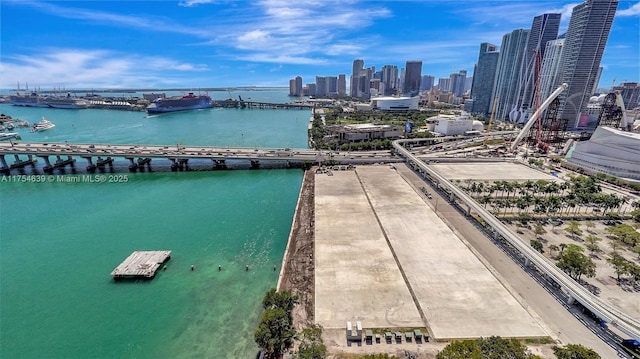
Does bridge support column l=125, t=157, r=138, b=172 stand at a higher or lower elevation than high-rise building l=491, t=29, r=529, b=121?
lower

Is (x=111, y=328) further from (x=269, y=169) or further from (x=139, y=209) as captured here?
(x=269, y=169)

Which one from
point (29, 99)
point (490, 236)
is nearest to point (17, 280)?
point (490, 236)

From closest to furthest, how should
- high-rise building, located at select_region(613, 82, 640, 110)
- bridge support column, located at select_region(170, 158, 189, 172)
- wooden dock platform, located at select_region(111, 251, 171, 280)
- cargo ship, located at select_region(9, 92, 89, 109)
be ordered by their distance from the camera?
wooden dock platform, located at select_region(111, 251, 171, 280), bridge support column, located at select_region(170, 158, 189, 172), high-rise building, located at select_region(613, 82, 640, 110), cargo ship, located at select_region(9, 92, 89, 109)

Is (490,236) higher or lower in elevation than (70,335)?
higher

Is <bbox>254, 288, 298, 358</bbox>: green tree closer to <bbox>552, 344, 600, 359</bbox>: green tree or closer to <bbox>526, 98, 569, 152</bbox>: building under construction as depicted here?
<bbox>552, 344, 600, 359</bbox>: green tree

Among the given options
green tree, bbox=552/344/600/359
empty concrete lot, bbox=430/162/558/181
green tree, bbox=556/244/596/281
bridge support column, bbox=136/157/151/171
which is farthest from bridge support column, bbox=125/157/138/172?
green tree, bbox=556/244/596/281

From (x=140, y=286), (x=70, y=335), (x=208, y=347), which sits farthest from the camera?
(x=140, y=286)
